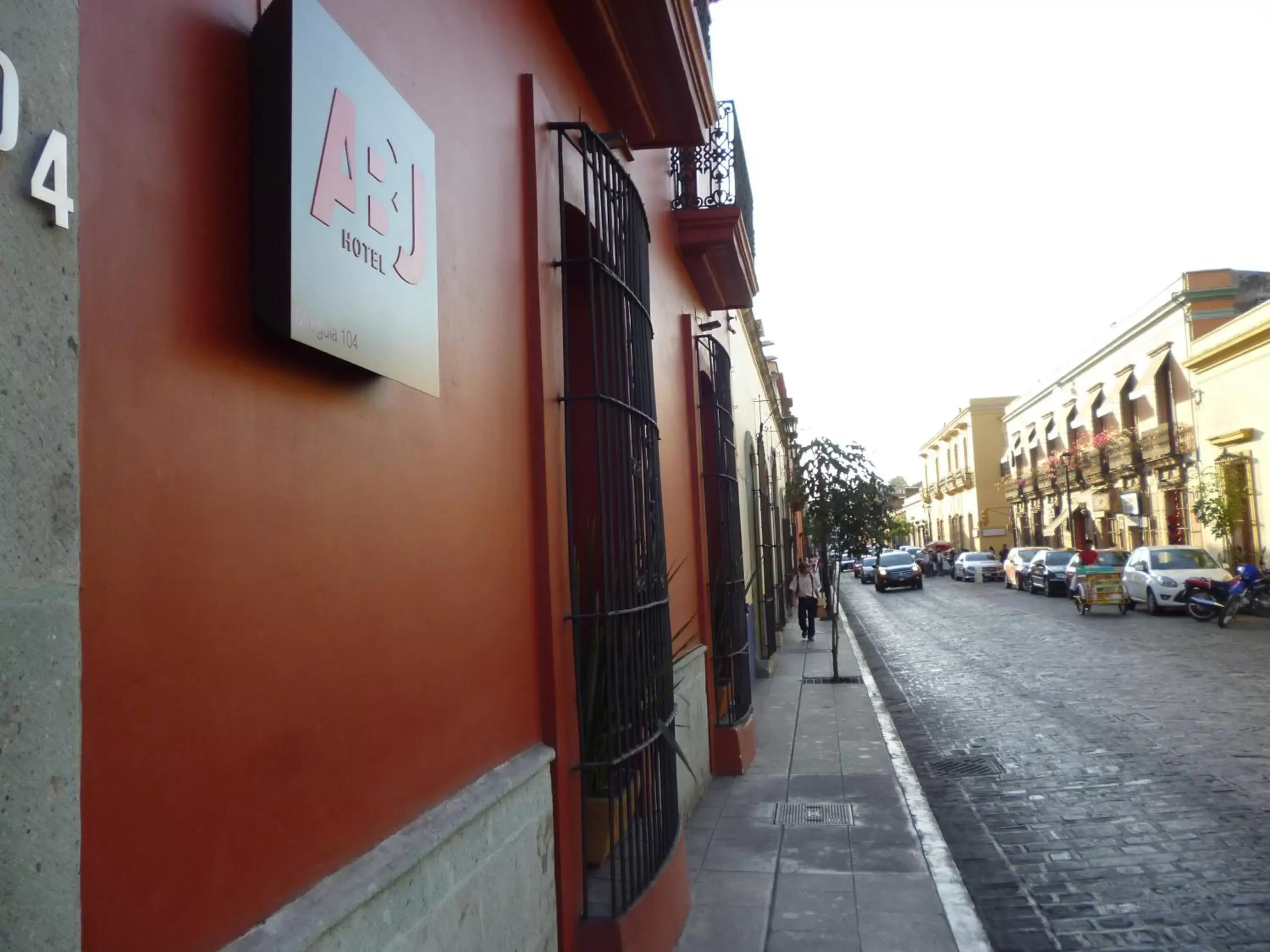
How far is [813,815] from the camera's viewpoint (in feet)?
21.6

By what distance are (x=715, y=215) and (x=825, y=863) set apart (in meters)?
5.32

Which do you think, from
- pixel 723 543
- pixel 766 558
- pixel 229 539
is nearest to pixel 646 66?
pixel 723 543

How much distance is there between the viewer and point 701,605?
26.6 feet

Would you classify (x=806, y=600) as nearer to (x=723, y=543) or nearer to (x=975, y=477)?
(x=723, y=543)

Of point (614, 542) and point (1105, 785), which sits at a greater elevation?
point (614, 542)

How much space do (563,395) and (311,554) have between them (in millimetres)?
2220

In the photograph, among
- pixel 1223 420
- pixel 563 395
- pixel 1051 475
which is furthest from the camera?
pixel 1051 475

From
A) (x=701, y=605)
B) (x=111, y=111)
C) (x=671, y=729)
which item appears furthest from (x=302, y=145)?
(x=701, y=605)

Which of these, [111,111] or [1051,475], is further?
[1051,475]

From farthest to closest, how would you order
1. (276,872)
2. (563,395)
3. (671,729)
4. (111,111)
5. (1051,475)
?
(1051,475)
(671,729)
(563,395)
(276,872)
(111,111)

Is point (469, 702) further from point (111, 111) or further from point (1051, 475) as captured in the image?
point (1051, 475)

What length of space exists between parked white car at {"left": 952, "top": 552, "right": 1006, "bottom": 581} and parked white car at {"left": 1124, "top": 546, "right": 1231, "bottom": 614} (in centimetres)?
1651

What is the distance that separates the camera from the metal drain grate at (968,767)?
773cm

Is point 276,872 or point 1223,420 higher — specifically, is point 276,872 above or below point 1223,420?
below
